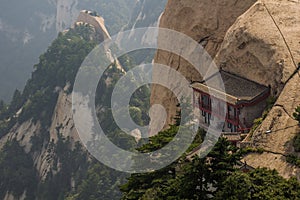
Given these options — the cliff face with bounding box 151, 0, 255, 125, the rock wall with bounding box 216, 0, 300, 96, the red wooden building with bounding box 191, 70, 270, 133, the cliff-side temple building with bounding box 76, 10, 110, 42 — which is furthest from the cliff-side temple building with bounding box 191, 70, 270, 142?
the cliff-side temple building with bounding box 76, 10, 110, 42

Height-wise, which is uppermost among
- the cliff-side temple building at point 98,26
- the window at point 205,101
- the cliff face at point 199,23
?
the cliff-side temple building at point 98,26

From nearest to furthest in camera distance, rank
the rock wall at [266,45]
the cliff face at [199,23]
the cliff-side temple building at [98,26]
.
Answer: the rock wall at [266,45]
the cliff face at [199,23]
the cliff-side temple building at [98,26]

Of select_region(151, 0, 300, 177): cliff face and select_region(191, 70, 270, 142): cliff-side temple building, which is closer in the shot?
select_region(151, 0, 300, 177): cliff face

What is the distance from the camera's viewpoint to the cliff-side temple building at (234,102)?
85.1 feet

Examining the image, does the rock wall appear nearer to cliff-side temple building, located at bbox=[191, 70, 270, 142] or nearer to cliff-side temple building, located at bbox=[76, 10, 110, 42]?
cliff-side temple building, located at bbox=[191, 70, 270, 142]

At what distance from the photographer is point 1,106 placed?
104250 millimetres

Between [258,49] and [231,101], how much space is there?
11.7 feet

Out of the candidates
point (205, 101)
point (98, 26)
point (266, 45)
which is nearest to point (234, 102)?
point (266, 45)

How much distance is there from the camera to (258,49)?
26719 millimetres

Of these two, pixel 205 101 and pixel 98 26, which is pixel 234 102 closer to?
pixel 205 101

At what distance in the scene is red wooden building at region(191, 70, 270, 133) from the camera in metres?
26.0

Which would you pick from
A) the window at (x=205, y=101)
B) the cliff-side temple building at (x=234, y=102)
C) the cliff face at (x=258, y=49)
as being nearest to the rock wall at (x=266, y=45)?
the cliff face at (x=258, y=49)

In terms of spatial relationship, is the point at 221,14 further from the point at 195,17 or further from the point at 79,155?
the point at 79,155

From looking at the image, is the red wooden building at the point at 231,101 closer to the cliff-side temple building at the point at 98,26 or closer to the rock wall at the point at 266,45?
the rock wall at the point at 266,45
